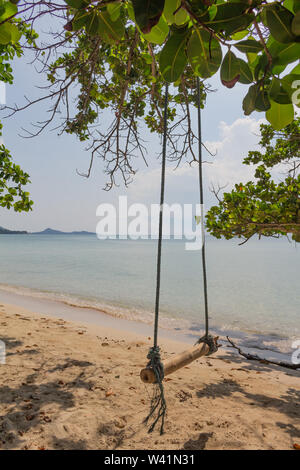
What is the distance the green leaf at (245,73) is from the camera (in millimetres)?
696

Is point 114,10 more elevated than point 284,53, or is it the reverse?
point 114,10

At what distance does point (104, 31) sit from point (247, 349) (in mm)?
6634

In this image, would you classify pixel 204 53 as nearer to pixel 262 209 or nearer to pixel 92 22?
pixel 92 22

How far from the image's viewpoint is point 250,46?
2.10ft

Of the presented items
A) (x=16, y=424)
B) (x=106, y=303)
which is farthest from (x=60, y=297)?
(x=16, y=424)

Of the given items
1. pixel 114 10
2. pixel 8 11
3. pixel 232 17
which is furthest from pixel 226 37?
pixel 8 11

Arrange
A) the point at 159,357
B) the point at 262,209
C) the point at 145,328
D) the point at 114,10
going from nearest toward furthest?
1. the point at 114,10
2. the point at 159,357
3. the point at 262,209
4. the point at 145,328

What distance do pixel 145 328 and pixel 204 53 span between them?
713cm

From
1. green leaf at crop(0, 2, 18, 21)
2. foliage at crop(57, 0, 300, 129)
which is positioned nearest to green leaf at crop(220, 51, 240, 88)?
foliage at crop(57, 0, 300, 129)

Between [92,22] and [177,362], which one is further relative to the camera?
[177,362]

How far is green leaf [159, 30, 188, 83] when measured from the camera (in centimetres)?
69

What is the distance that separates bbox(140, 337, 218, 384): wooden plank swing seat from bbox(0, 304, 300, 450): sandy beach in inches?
36.1

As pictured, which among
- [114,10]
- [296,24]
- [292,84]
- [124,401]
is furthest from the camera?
[124,401]

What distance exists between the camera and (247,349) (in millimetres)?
6211
